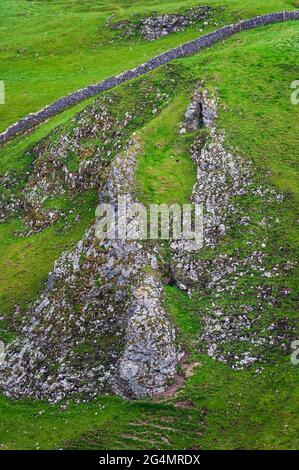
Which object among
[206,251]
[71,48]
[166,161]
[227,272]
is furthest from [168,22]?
[227,272]

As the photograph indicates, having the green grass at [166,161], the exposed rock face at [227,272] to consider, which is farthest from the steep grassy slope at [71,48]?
the exposed rock face at [227,272]

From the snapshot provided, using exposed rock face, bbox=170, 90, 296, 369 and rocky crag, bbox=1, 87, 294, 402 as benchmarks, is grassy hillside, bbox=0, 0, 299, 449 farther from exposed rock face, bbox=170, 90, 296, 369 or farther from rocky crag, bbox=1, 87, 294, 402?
rocky crag, bbox=1, 87, 294, 402

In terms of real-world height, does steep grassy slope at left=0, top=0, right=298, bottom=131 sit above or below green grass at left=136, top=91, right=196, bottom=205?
above

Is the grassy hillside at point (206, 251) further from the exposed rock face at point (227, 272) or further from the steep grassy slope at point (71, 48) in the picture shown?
the exposed rock face at point (227, 272)

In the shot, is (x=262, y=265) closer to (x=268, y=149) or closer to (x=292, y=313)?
(x=292, y=313)

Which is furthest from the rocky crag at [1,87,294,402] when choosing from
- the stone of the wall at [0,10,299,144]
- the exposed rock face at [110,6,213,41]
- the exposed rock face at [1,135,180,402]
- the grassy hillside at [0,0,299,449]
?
the exposed rock face at [110,6,213,41]

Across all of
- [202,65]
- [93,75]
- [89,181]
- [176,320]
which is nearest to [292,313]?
[176,320]
